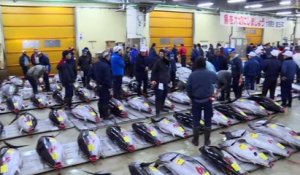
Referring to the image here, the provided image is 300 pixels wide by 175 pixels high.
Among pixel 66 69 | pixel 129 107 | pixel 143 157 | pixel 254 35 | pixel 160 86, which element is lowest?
pixel 143 157

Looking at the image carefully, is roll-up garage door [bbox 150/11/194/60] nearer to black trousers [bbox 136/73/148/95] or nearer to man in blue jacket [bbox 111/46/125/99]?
black trousers [bbox 136/73/148/95]

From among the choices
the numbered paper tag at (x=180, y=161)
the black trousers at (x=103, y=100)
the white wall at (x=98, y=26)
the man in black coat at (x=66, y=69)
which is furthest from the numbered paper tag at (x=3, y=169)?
the white wall at (x=98, y=26)

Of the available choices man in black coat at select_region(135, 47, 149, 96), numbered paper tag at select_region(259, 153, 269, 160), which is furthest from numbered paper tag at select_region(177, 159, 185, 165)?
man in black coat at select_region(135, 47, 149, 96)

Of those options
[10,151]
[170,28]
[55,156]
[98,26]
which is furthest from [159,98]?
[170,28]

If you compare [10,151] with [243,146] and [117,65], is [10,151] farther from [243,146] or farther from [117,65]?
[117,65]

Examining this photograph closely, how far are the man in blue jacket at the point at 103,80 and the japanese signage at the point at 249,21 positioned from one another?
8019 millimetres

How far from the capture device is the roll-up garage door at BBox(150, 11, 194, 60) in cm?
2017

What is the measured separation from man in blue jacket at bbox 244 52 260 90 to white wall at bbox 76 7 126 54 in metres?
9.83

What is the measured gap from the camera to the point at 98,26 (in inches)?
690

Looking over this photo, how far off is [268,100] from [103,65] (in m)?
4.69

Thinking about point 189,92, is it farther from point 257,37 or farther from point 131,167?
point 257,37

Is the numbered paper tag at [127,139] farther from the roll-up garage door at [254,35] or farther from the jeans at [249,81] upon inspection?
the roll-up garage door at [254,35]

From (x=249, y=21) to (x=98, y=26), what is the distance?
27.9 feet

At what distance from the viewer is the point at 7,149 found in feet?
16.4
